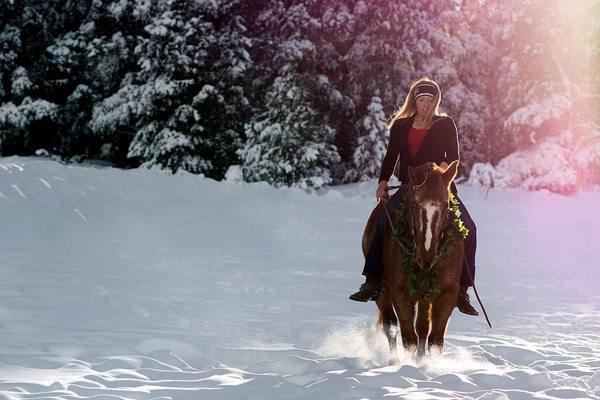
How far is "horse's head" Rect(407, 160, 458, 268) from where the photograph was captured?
7.09 m

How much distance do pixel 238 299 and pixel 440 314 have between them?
536cm

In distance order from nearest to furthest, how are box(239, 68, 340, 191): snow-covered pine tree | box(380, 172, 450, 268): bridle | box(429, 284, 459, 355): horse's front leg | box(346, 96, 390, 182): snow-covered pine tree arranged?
box(380, 172, 450, 268): bridle → box(429, 284, 459, 355): horse's front leg → box(239, 68, 340, 191): snow-covered pine tree → box(346, 96, 390, 182): snow-covered pine tree

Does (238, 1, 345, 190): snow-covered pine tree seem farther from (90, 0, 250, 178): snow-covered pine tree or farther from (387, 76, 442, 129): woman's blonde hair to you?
(387, 76, 442, 129): woman's blonde hair

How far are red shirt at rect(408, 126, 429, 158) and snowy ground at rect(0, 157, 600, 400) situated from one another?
1.87m

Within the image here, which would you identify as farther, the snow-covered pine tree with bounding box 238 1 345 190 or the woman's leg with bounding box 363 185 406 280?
the snow-covered pine tree with bounding box 238 1 345 190

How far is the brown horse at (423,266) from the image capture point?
7.11m

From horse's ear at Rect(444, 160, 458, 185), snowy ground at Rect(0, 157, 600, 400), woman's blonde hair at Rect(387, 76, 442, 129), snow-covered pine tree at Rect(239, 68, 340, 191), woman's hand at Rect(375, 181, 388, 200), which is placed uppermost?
snow-covered pine tree at Rect(239, 68, 340, 191)

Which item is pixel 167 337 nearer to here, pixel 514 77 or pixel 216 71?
pixel 216 71

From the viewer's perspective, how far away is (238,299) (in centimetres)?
1253

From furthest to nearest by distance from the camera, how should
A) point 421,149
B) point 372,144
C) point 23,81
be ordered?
point 23,81 → point 372,144 → point 421,149

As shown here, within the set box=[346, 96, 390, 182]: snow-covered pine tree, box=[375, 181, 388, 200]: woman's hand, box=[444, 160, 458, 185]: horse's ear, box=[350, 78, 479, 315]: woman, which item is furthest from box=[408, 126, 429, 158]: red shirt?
box=[346, 96, 390, 182]: snow-covered pine tree

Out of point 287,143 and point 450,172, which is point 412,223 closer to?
point 450,172

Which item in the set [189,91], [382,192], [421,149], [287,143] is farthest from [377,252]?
[189,91]

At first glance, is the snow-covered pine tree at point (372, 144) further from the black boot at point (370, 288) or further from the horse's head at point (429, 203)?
the horse's head at point (429, 203)
